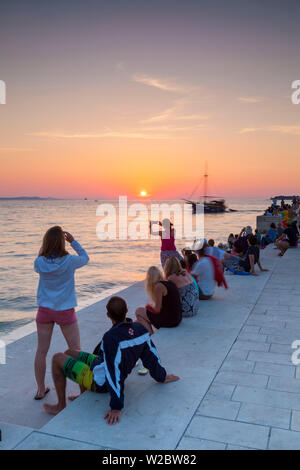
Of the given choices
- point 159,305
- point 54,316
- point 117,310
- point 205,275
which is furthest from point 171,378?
point 205,275

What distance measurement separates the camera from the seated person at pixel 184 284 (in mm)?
6102

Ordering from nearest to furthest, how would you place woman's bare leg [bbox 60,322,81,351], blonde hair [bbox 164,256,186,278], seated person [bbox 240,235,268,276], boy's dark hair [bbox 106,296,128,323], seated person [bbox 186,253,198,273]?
boy's dark hair [bbox 106,296,128,323]
woman's bare leg [bbox 60,322,81,351]
blonde hair [bbox 164,256,186,278]
seated person [bbox 186,253,198,273]
seated person [bbox 240,235,268,276]

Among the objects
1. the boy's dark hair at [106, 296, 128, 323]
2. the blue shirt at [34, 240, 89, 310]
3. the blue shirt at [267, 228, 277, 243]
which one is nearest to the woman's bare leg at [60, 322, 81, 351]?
the blue shirt at [34, 240, 89, 310]

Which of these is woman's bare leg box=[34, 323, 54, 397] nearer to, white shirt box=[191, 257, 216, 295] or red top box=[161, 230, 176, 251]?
white shirt box=[191, 257, 216, 295]

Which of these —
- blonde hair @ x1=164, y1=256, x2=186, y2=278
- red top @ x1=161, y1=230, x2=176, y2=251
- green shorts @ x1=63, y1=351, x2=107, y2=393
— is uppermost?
red top @ x1=161, y1=230, x2=176, y2=251

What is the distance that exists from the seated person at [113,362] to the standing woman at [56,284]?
42 cm

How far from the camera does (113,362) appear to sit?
3.51m

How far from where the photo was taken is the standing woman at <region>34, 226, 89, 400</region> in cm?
413

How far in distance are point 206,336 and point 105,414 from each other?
8.08 feet

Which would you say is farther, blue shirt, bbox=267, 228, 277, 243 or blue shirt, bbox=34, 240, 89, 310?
blue shirt, bbox=267, 228, 277, 243

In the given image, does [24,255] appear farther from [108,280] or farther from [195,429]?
[195,429]

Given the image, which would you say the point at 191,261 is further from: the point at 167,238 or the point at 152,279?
the point at 152,279

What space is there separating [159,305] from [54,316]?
1.75m

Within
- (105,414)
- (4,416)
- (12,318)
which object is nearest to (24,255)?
(12,318)
